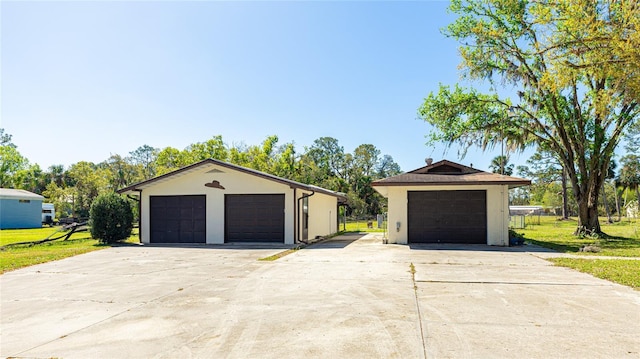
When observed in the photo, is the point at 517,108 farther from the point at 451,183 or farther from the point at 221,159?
the point at 221,159

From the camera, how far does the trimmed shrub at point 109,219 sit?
17.3 metres

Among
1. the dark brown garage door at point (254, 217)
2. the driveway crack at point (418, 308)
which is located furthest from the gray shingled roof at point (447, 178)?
the driveway crack at point (418, 308)

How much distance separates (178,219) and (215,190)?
2.20 metres

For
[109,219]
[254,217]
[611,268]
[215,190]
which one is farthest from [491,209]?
[109,219]

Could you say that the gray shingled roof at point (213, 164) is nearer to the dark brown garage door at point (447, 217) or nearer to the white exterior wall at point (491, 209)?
the white exterior wall at point (491, 209)

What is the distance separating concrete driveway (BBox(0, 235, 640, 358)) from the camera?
4.24m

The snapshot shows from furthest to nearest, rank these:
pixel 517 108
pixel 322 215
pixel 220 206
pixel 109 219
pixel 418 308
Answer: pixel 322 215 < pixel 517 108 < pixel 109 219 < pixel 220 206 < pixel 418 308

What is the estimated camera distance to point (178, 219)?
17.6 metres

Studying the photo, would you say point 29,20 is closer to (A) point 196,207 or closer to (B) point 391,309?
(A) point 196,207

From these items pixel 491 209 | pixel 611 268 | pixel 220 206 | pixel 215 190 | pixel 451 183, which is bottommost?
pixel 611 268

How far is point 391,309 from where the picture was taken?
5.73m

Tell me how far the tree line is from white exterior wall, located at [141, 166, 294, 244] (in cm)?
1727

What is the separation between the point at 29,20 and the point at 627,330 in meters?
15.6

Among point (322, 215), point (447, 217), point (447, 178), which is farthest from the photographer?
point (322, 215)
